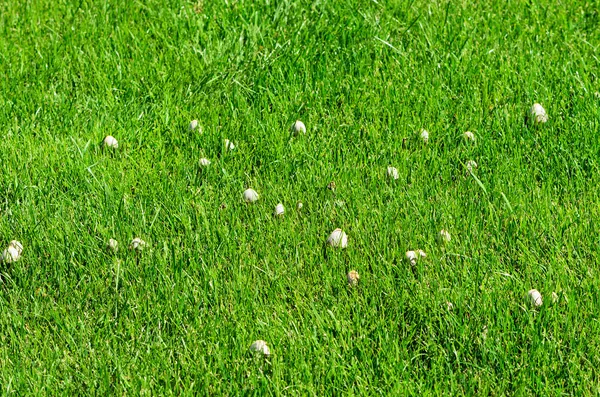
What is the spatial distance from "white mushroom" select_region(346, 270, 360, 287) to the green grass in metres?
0.03

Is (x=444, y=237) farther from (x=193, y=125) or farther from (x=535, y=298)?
(x=193, y=125)

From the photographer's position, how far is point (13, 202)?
3705mm

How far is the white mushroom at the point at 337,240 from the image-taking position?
339 centimetres

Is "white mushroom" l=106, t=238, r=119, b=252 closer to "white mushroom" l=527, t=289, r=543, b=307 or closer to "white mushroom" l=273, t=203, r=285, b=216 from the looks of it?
"white mushroom" l=273, t=203, r=285, b=216

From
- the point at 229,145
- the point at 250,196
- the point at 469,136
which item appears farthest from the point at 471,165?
the point at 229,145

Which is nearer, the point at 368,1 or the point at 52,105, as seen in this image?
the point at 52,105

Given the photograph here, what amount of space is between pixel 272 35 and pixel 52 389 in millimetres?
2428

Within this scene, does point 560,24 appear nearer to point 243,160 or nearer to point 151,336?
point 243,160

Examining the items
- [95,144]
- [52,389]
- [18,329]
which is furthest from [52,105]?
[52,389]

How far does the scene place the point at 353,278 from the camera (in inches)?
128

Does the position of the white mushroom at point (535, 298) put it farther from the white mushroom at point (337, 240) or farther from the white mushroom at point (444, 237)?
the white mushroom at point (337, 240)

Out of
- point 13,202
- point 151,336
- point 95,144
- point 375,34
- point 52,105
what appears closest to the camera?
point 151,336

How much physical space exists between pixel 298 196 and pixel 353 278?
0.56 metres

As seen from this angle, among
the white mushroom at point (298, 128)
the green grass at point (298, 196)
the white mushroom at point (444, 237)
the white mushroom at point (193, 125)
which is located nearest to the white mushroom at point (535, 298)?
the green grass at point (298, 196)
